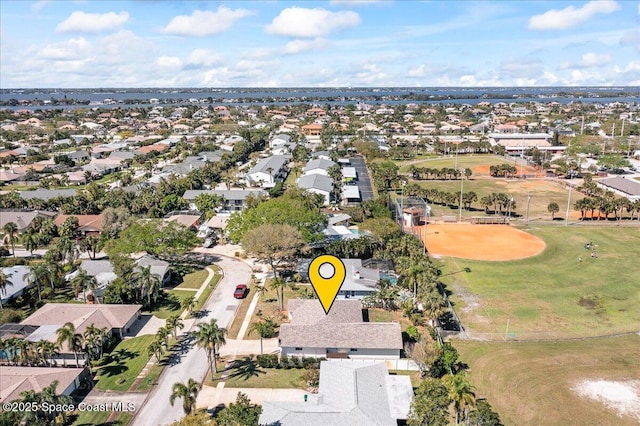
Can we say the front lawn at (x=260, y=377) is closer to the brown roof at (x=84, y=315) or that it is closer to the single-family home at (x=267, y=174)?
the brown roof at (x=84, y=315)

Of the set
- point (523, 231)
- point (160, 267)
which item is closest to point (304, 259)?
point (160, 267)

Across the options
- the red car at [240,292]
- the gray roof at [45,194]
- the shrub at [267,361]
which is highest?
the gray roof at [45,194]

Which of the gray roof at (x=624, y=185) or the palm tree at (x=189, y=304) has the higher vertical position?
the gray roof at (x=624, y=185)

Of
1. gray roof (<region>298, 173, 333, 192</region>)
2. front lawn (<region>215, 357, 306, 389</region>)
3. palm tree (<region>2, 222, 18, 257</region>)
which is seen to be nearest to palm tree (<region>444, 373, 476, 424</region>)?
A: front lawn (<region>215, 357, 306, 389</region>)

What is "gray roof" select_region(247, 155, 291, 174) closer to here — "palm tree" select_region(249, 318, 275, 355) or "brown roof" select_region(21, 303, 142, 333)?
"palm tree" select_region(249, 318, 275, 355)

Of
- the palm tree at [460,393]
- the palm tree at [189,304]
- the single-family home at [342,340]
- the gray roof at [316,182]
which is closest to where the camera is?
the palm tree at [460,393]

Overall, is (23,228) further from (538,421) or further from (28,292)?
(538,421)

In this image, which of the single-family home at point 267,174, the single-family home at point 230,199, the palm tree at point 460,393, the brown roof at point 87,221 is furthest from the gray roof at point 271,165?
the palm tree at point 460,393

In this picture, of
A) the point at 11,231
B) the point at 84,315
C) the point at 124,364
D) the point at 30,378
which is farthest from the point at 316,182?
the point at 30,378
